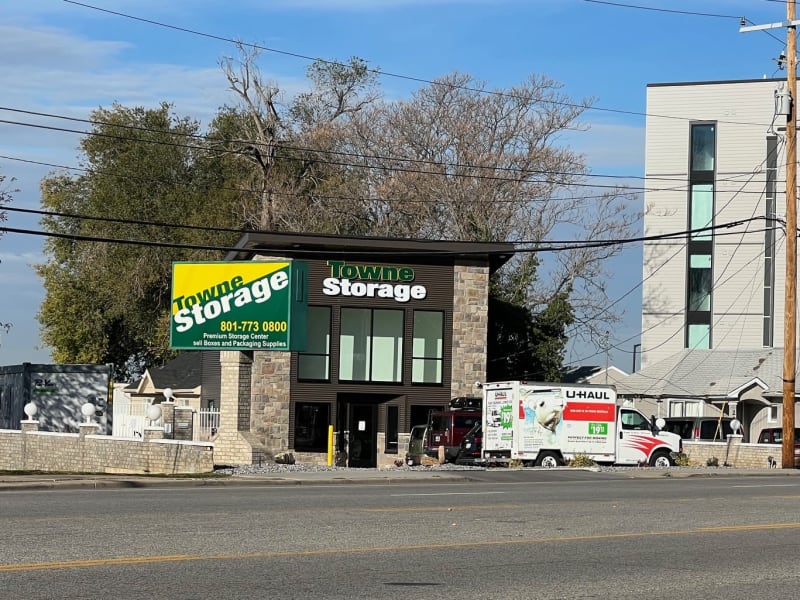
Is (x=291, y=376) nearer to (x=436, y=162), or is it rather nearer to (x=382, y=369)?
(x=382, y=369)

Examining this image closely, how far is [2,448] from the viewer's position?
37.7m

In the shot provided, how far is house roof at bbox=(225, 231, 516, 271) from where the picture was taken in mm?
41062

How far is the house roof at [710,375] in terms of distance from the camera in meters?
48.2

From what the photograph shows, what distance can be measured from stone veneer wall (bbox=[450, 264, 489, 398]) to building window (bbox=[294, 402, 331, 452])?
14.8 ft

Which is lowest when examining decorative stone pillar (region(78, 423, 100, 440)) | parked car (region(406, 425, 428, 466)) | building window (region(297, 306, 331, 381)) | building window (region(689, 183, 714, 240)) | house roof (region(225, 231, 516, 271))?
parked car (region(406, 425, 428, 466))

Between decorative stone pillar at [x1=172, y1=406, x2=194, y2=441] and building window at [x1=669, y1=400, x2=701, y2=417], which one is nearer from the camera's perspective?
decorative stone pillar at [x1=172, y1=406, x2=194, y2=441]

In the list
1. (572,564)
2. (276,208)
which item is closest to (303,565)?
(572,564)

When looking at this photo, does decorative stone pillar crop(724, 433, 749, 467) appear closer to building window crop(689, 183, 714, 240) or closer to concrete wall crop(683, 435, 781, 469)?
concrete wall crop(683, 435, 781, 469)

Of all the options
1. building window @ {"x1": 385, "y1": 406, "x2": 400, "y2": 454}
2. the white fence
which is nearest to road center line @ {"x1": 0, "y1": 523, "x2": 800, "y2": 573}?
the white fence

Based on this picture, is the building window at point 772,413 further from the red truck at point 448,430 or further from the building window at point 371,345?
the building window at point 371,345

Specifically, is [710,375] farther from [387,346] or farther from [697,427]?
[387,346]

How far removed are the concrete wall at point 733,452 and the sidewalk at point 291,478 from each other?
6.23 m

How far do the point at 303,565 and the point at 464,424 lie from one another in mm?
26689

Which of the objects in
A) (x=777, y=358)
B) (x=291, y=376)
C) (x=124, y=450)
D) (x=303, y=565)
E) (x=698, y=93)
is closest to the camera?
(x=303, y=565)
